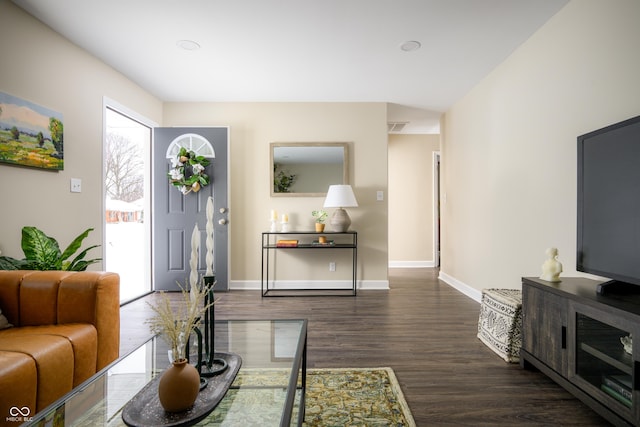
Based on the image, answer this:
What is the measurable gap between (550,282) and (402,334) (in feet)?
3.82

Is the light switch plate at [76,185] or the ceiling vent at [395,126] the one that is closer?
the light switch plate at [76,185]

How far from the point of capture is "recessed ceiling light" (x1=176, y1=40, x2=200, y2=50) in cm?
272

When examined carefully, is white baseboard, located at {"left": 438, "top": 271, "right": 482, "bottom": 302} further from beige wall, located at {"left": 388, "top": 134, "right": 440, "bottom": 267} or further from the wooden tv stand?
the wooden tv stand

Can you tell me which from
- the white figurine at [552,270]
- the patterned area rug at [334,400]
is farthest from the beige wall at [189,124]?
the white figurine at [552,270]

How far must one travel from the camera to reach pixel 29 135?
2.32 m

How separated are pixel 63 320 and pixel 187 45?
2277 mm

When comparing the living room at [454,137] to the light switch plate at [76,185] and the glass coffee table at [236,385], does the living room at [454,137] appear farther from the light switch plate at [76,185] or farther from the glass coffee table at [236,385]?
the glass coffee table at [236,385]

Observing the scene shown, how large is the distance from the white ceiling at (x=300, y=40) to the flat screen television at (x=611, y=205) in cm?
123

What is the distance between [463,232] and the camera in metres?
4.02

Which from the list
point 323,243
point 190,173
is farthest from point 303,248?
point 190,173

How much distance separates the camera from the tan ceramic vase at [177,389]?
97cm

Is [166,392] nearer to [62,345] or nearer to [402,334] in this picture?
[62,345]

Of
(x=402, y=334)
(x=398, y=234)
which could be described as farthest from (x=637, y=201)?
(x=398, y=234)

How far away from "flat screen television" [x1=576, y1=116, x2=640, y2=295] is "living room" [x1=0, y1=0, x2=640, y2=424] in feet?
1.06
